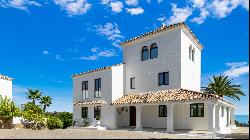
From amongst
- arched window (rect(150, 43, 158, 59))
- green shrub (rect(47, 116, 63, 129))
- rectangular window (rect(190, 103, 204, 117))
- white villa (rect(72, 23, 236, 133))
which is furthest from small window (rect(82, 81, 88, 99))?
rectangular window (rect(190, 103, 204, 117))

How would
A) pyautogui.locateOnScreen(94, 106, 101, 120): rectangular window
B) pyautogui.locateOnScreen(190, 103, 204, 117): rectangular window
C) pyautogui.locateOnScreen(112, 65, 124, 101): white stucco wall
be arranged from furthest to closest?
1. pyautogui.locateOnScreen(94, 106, 101, 120): rectangular window
2. pyautogui.locateOnScreen(112, 65, 124, 101): white stucco wall
3. pyautogui.locateOnScreen(190, 103, 204, 117): rectangular window

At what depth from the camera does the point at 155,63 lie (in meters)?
29.6

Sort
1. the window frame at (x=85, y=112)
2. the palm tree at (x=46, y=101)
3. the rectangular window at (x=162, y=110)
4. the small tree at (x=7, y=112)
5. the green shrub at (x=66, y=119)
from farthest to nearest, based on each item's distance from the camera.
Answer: the palm tree at (x=46, y=101)
the green shrub at (x=66, y=119)
the window frame at (x=85, y=112)
the small tree at (x=7, y=112)
the rectangular window at (x=162, y=110)

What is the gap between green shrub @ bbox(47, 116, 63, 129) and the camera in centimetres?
3203

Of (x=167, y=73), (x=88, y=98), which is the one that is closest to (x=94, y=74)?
(x=88, y=98)

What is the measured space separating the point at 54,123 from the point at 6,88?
9959mm

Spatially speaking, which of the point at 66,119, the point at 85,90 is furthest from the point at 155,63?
the point at 66,119

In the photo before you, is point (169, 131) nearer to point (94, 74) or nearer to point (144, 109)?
point (144, 109)

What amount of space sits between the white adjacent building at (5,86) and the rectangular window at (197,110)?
22106 millimetres

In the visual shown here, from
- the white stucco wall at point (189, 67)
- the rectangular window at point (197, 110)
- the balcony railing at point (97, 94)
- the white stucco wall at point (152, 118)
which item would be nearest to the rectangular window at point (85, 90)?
the balcony railing at point (97, 94)

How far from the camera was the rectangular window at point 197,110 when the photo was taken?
2619 centimetres

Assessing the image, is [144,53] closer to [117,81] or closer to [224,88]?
[117,81]

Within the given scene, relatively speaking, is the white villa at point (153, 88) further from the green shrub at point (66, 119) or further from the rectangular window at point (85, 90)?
the green shrub at point (66, 119)

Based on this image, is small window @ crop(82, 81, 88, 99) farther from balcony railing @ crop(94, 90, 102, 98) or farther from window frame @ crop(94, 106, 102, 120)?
window frame @ crop(94, 106, 102, 120)
